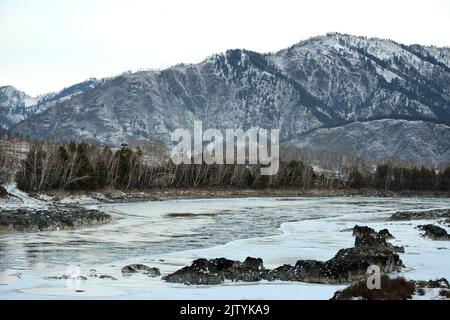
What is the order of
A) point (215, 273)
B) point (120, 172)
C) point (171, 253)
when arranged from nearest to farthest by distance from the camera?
point (215, 273)
point (171, 253)
point (120, 172)

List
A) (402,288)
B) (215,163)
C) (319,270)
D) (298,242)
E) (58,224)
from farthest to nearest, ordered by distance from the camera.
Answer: (215,163) < (58,224) < (298,242) < (319,270) < (402,288)

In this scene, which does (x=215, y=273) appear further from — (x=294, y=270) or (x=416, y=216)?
(x=416, y=216)

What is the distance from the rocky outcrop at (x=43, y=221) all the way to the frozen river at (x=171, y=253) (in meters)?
2.02

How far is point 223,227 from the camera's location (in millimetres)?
48250

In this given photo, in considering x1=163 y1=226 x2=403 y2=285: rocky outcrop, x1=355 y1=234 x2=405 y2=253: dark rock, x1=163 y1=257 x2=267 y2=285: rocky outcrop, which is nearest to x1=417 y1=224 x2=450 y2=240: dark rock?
x1=355 y1=234 x2=405 y2=253: dark rock

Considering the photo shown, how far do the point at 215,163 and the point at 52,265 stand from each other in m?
108

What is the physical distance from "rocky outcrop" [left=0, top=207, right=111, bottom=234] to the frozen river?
2024 mm

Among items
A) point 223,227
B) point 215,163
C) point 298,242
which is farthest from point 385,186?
point 298,242

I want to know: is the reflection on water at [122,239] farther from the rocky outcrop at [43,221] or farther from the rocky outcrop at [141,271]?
the rocky outcrop at [141,271]

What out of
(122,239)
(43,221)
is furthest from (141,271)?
(43,221)

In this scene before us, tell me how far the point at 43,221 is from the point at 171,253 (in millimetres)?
18232

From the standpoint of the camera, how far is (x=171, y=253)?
30703mm

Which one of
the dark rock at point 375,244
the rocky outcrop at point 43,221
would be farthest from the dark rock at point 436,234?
the rocky outcrop at point 43,221
